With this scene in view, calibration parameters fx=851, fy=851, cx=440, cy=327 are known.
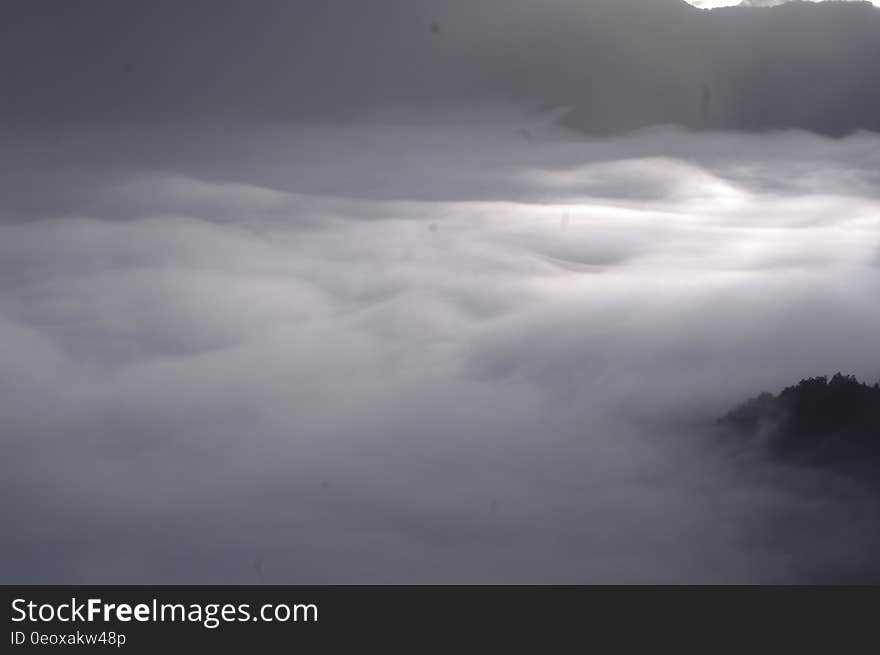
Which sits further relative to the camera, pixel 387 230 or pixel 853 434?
pixel 387 230

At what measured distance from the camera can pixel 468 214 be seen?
6888cm

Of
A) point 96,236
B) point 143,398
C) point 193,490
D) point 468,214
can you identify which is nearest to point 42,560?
point 193,490

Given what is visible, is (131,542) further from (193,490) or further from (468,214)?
(468,214)

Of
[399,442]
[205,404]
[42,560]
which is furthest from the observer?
[205,404]

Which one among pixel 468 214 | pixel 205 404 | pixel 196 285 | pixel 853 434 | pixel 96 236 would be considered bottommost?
pixel 853 434

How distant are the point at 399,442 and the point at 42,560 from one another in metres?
10.3

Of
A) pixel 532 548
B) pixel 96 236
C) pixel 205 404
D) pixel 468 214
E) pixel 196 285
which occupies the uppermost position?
pixel 468 214

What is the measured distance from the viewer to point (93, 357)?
114 feet

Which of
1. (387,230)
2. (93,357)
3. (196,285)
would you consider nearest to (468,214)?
(387,230)

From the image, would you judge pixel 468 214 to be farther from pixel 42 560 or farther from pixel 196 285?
pixel 42 560

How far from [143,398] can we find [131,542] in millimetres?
11758

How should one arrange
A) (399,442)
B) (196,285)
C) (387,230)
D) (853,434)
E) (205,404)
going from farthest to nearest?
1. (387,230)
2. (196,285)
3. (205,404)
4. (399,442)
5. (853,434)

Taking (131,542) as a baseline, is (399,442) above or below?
above

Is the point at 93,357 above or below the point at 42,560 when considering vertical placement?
above
